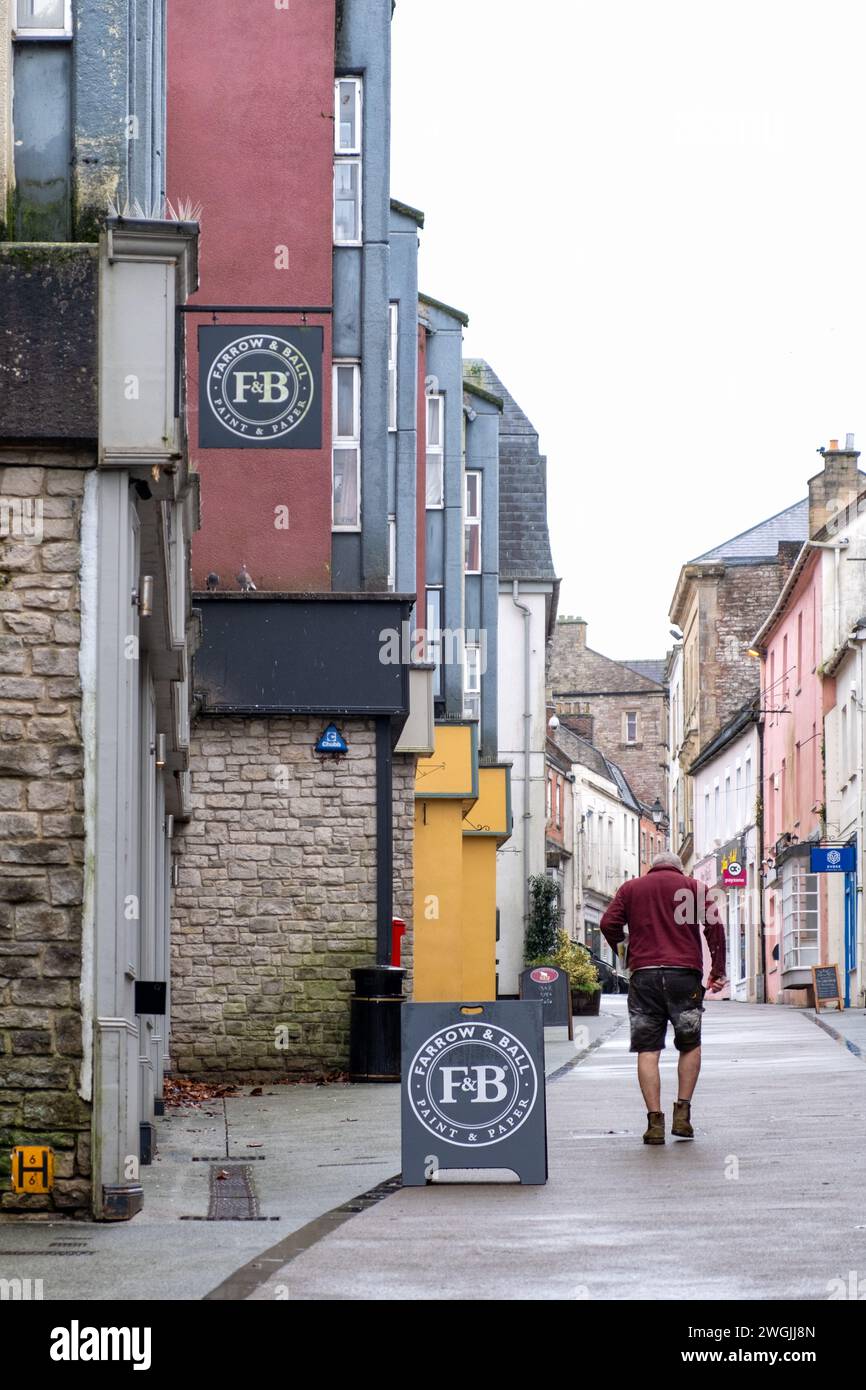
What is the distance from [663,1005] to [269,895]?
24.9 feet

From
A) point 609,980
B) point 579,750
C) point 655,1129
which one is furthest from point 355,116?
point 579,750

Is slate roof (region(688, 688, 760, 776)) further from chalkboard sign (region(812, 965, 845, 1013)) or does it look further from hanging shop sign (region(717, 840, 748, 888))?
chalkboard sign (region(812, 965, 845, 1013))

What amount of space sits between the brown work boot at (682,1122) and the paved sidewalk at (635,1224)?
14 cm

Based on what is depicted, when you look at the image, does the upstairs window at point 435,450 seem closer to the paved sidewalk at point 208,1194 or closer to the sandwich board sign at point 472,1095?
the paved sidewalk at point 208,1194

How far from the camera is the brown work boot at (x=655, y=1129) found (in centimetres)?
1201

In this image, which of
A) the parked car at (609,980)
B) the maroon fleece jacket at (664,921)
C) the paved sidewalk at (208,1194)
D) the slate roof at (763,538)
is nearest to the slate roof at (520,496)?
the parked car at (609,980)

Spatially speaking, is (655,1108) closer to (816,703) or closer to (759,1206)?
(759,1206)

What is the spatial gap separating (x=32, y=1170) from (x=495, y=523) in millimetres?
26499

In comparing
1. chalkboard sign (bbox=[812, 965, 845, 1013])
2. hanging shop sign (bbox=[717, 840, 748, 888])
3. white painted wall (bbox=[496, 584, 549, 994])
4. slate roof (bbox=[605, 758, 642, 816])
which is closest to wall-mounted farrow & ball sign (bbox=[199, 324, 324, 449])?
chalkboard sign (bbox=[812, 965, 845, 1013])

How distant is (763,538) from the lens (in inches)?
2840

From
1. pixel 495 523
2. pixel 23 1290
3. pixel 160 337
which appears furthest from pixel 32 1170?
pixel 495 523

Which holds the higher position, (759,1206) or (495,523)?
(495,523)
